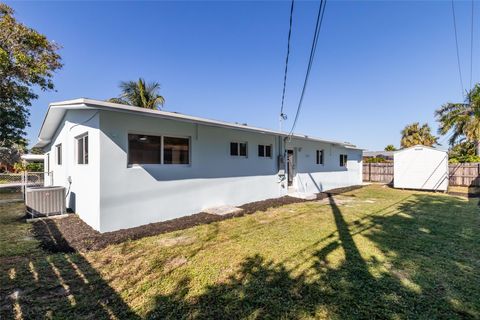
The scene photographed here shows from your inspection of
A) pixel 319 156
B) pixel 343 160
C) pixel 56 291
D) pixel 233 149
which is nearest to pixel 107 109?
pixel 56 291

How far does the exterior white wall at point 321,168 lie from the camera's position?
1200 centimetres

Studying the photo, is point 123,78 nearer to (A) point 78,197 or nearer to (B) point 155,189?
(A) point 78,197

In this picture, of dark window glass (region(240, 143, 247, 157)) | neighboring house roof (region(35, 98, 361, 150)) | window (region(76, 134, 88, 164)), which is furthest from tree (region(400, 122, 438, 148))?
window (region(76, 134, 88, 164))

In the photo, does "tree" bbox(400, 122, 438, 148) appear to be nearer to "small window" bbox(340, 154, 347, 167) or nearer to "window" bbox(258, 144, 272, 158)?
"small window" bbox(340, 154, 347, 167)

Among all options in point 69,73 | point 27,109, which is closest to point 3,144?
point 27,109

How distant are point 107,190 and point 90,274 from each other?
2.28 meters

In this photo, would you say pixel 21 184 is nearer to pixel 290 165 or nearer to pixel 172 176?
pixel 172 176

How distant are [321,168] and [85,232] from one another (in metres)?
11.8

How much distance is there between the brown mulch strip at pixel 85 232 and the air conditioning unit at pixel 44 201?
354mm

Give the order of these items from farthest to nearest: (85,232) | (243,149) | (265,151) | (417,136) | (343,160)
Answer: (417,136)
(343,160)
(265,151)
(243,149)
(85,232)

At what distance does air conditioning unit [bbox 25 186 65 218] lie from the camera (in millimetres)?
6555

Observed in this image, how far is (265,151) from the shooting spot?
32.8 feet

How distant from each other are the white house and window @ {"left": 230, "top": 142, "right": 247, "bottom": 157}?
4 centimetres

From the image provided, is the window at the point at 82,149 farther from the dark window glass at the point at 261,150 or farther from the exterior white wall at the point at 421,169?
the exterior white wall at the point at 421,169
